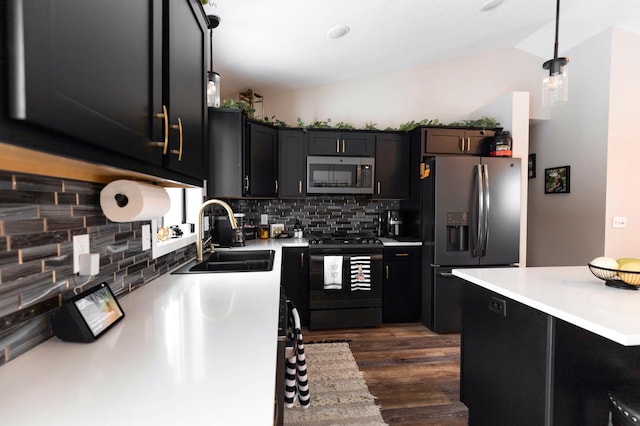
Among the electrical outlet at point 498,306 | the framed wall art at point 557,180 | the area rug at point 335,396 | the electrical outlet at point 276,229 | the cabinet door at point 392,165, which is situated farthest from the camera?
the framed wall art at point 557,180

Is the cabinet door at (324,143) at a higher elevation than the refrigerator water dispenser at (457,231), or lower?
higher

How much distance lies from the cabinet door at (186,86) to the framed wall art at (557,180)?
432 centimetres

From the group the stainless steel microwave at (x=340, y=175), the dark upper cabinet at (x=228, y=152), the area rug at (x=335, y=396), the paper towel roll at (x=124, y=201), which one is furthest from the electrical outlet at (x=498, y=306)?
the dark upper cabinet at (x=228, y=152)

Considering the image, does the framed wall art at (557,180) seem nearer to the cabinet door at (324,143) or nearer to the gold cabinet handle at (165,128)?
the cabinet door at (324,143)

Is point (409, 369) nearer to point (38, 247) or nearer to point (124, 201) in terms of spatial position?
point (124, 201)

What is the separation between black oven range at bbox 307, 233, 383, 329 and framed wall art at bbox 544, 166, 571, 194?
104 inches

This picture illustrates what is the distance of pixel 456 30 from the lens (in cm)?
306

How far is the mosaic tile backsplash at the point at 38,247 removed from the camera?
0.73m

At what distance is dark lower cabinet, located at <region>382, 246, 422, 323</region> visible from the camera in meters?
3.19

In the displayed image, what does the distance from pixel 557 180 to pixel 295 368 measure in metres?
4.18

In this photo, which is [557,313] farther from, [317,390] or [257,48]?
[257,48]

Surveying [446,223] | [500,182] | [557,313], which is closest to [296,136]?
[446,223]

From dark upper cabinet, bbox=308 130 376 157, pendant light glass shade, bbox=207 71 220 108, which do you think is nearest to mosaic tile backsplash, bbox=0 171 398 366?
pendant light glass shade, bbox=207 71 220 108

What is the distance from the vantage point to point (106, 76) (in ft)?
2.12
